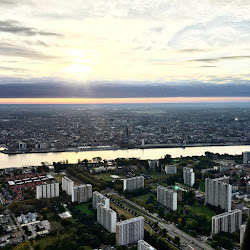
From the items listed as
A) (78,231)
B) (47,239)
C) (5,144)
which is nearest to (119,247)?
(78,231)

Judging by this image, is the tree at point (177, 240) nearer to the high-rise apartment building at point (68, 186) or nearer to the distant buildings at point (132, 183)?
the distant buildings at point (132, 183)

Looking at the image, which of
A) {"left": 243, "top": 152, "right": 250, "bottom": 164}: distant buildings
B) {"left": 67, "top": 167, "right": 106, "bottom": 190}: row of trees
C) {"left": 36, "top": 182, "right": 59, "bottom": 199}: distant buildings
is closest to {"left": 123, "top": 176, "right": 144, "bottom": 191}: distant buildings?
{"left": 67, "top": 167, "right": 106, "bottom": 190}: row of trees

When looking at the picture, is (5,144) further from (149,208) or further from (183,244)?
(183,244)

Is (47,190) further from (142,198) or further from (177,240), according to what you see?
(177,240)

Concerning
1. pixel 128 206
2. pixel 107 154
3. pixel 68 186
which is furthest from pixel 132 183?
pixel 107 154

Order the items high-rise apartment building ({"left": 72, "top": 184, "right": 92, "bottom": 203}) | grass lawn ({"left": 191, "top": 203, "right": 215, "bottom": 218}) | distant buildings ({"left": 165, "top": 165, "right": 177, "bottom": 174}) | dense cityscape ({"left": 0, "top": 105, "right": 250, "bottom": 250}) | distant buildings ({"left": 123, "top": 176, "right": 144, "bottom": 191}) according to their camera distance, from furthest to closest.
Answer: distant buildings ({"left": 165, "top": 165, "right": 177, "bottom": 174}) < distant buildings ({"left": 123, "top": 176, "right": 144, "bottom": 191}) < high-rise apartment building ({"left": 72, "top": 184, "right": 92, "bottom": 203}) < grass lawn ({"left": 191, "top": 203, "right": 215, "bottom": 218}) < dense cityscape ({"left": 0, "top": 105, "right": 250, "bottom": 250})

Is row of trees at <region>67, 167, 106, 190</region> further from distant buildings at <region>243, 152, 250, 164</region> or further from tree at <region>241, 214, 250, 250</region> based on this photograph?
tree at <region>241, 214, 250, 250</region>
